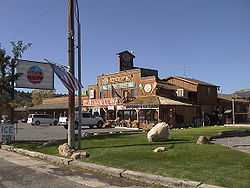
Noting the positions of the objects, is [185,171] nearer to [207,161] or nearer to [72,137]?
[207,161]

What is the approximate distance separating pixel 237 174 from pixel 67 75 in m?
7.94

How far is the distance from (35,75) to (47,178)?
12.1 meters

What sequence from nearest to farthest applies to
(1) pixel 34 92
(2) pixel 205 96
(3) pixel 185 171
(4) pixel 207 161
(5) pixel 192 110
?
(3) pixel 185 171 < (4) pixel 207 161 < (5) pixel 192 110 < (2) pixel 205 96 < (1) pixel 34 92

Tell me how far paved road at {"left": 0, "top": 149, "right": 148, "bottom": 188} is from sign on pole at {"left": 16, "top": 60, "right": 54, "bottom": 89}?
8.89 metres

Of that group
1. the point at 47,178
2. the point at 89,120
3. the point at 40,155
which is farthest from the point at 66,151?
the point at 89,120

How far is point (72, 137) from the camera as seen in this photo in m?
13.0

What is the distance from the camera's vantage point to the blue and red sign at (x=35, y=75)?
751 inches

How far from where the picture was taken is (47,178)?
8328 millimetres

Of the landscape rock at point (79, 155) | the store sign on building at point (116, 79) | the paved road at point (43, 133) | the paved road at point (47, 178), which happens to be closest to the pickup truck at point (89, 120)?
the paved road at point (43, 133)

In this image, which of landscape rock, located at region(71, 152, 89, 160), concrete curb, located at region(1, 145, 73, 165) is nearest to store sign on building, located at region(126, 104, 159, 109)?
concrete curb, located at region(1, 145, 73, 165)

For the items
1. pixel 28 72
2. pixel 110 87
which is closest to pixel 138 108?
pixel 110 87

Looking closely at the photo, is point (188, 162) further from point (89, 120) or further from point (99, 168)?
point (89, 120)

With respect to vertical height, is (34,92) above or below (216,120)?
above

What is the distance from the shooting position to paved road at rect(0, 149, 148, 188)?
24.7 ft
